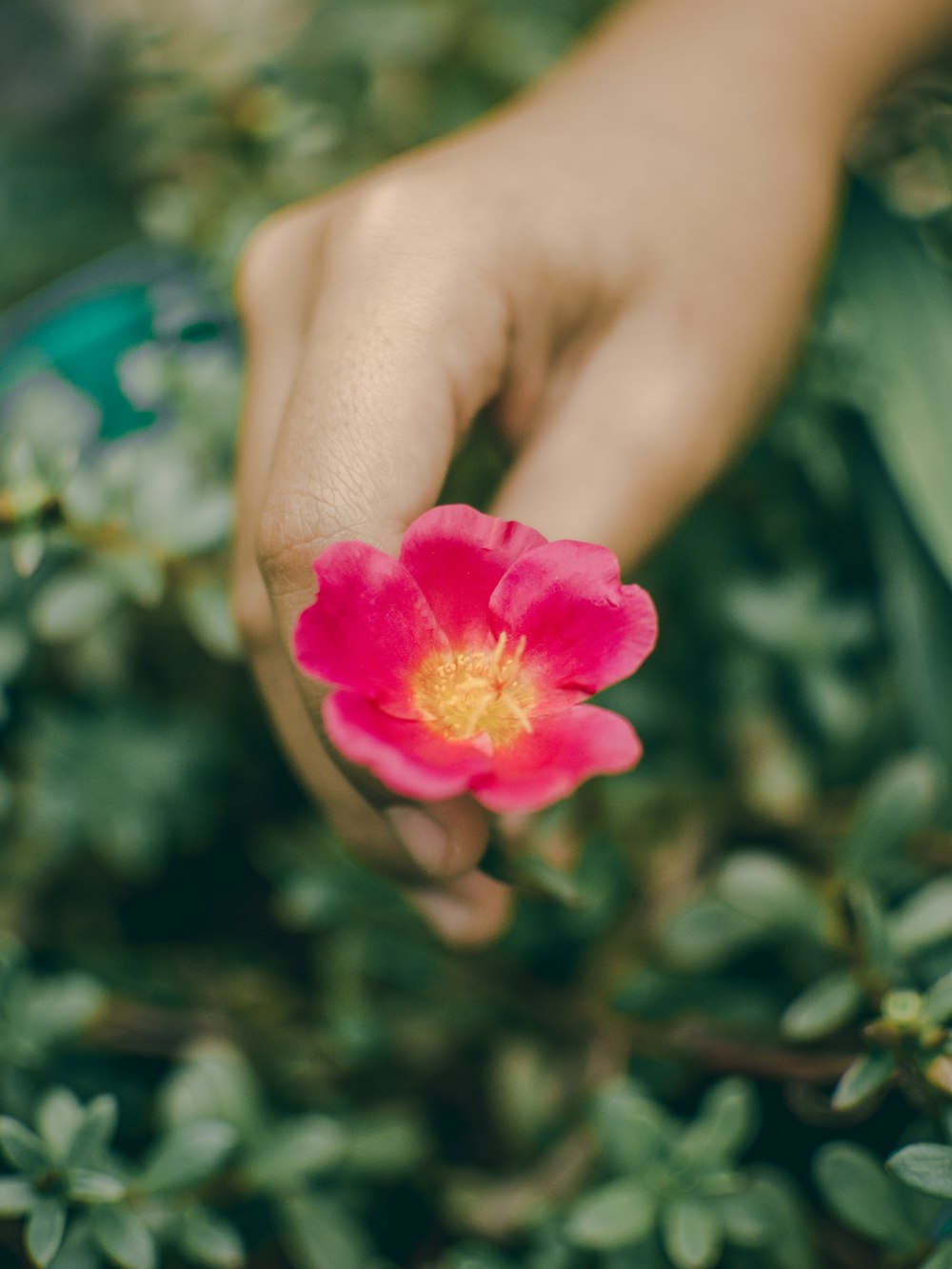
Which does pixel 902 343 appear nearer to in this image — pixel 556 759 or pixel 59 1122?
pixel 556 759

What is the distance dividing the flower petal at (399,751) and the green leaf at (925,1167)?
1.55ft

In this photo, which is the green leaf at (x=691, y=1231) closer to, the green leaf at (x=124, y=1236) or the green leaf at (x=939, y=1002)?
the green leaf at (x=939, y=1002)

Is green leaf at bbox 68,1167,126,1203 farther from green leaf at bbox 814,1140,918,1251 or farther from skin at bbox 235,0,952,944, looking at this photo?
green leaf at bbox 814,1140,918,1251

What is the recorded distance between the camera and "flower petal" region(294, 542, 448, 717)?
742mm

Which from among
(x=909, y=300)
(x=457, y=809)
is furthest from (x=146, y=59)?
(x=457, y=809)

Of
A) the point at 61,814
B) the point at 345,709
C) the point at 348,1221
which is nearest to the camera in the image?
the point at 345,709

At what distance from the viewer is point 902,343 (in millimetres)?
1587

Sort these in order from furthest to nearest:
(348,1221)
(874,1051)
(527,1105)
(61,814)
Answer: (61,814), (527,1105), (348,1221), (874,1051)

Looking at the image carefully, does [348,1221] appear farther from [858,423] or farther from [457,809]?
[858,423]

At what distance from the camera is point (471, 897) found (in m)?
1.05

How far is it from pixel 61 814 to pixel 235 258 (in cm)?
87

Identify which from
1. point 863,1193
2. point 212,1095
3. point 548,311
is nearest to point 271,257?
point 548,311

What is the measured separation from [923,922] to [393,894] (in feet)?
2.28

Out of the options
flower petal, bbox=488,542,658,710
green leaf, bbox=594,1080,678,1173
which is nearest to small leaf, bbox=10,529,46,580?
flower petal, bbox=488,542,658,710
